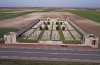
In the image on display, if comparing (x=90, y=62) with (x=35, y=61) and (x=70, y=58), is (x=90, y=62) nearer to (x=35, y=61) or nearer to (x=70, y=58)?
(x=70, y=58)

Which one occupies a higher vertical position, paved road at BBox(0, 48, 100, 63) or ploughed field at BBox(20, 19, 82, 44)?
ploughed field at BBox(20, 19, 82, 44)

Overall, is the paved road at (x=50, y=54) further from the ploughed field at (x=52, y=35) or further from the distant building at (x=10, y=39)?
the ploughed field at (x=52, y=35)

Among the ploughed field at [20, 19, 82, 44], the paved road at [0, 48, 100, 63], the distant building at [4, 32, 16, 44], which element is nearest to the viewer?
the paved road at [0, 48, 100, 63]

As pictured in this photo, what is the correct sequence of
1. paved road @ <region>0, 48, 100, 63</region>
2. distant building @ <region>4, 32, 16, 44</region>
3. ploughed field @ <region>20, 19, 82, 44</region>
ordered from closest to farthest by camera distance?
1. paved road @ <region>0, 48, 100, 63</region>
2. distant building @ <region>4, 32, 16, 44</region>
3. ploughed field @ <region>20, 19, 82, 44</region>

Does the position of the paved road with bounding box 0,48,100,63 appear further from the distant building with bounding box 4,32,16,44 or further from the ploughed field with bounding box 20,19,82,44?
the ploughed field with bounding box 20,19,82,44

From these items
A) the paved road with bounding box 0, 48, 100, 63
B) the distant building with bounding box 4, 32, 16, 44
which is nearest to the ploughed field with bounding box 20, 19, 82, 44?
the distant building with bounding box 4, 32, 16, 44

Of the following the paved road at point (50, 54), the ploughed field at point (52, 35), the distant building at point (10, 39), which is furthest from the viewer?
the ploughed field at point (52, 35)

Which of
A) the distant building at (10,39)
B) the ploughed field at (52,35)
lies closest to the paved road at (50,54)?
the distant building at (10,39)

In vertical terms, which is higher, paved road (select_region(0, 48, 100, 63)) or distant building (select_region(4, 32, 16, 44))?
distant building (select_region(4, 32, 16, 44))

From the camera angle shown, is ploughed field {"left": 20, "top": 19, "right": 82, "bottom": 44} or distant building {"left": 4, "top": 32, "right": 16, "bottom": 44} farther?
ploughed field {"left": 20, "top": 19, "right": 82, "bottom": 44}
